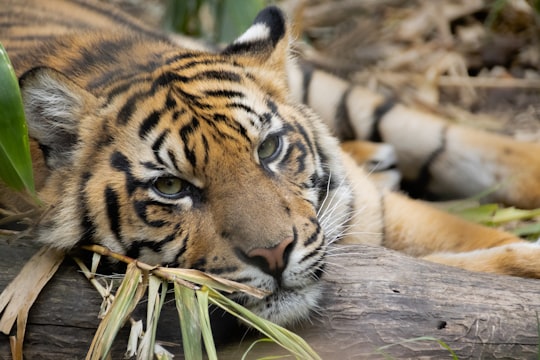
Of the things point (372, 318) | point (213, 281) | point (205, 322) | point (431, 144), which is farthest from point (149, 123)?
point (431, 144)

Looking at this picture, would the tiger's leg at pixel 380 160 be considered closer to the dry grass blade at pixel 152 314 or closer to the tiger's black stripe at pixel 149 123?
the tiger's black stripe at pixel 149 123

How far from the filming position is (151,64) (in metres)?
2.89

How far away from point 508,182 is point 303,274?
2.16 metres

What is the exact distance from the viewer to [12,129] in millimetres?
2303

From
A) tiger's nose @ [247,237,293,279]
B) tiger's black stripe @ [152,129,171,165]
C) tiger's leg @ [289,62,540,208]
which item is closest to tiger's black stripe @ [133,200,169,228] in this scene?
tiger's black stripe @ [152,129,171,165]

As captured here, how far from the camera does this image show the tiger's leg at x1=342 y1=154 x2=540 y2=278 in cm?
322

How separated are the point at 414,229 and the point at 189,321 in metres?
1.53

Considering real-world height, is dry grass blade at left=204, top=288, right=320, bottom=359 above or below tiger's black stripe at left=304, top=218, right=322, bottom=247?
below

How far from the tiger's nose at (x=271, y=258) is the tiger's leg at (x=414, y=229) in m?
0.85

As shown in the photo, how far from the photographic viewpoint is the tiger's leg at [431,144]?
13.7ft

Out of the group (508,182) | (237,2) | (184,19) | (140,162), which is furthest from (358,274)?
(184,19)

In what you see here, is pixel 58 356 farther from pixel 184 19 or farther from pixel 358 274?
pixel 184 19

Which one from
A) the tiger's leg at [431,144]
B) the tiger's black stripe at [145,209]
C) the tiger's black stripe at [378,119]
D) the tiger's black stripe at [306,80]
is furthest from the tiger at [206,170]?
the tiger's black stripe at [306,80]

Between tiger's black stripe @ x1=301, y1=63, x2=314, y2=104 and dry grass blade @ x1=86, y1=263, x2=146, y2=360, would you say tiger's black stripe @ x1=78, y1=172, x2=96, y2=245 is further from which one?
tiger's black stripe @ x1=301, y1=63, x2=314, y2=104
